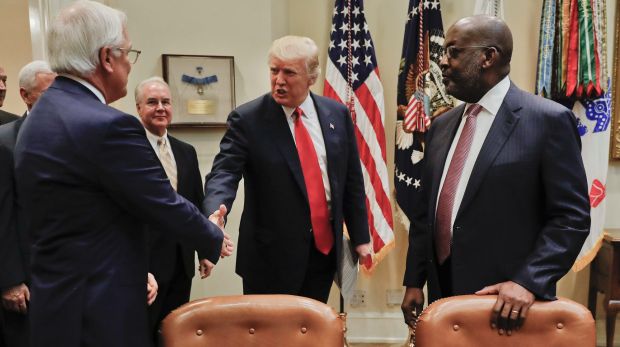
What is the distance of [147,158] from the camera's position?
4.06 ft

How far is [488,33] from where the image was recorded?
159cm

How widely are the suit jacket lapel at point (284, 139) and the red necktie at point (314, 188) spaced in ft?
0.11

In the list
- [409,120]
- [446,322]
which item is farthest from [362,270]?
[446,322]

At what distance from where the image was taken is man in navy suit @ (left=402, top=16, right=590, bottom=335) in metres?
1.51

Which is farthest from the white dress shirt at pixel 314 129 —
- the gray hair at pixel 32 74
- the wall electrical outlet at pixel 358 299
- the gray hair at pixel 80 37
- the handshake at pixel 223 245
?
the wall electrical outlet at pixel 358 299

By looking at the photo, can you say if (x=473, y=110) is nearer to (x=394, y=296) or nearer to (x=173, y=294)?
(x=173, y=294)

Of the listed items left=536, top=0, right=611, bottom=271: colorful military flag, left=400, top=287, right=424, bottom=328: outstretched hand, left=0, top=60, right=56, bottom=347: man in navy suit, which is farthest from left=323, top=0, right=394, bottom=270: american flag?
left=0, top=60, right=56, bottom=347: man in navy suit

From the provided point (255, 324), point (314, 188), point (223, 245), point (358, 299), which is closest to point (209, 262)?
point (223, 245)

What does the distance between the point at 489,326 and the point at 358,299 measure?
228cm

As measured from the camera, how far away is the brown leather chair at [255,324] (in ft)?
4.22

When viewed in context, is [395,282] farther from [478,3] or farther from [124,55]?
[124,55]

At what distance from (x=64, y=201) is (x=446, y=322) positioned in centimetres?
97

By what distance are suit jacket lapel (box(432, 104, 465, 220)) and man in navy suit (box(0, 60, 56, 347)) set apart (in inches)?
59.2

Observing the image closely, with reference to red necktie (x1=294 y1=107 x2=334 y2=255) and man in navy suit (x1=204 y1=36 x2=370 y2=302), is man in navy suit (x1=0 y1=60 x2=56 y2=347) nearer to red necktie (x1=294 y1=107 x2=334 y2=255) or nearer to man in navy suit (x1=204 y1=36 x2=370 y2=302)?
man in navy suit (x1=204 y1=36 x2=370 y2=302)
